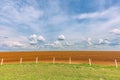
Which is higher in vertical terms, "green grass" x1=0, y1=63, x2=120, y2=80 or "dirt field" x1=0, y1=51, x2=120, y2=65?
"dirt field" x1=0, y1=51, x2=120, y2=65

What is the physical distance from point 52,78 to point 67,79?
1.42m

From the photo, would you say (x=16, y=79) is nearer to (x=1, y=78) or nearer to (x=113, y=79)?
(x=1, y=78)

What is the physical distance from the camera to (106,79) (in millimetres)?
17453

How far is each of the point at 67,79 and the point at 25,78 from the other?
3.89 meters

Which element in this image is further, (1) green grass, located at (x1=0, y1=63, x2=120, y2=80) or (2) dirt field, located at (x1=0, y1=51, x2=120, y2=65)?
(2) dirt field, located at (x1=0, y1=51, x2=120, y2=65)

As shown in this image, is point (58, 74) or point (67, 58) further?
point (67, 58)

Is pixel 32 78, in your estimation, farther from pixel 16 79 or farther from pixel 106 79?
pixel 106 79

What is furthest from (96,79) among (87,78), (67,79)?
(67,79)

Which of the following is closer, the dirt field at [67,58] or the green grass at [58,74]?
the green grass at [58,74]

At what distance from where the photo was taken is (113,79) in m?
17.7

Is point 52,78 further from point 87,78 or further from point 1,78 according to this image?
point 1,78

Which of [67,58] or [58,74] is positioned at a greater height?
[67,58]

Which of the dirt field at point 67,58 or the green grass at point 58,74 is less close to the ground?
the dirt field at point 67,58

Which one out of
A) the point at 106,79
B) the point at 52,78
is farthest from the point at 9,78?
the point at 106,79
